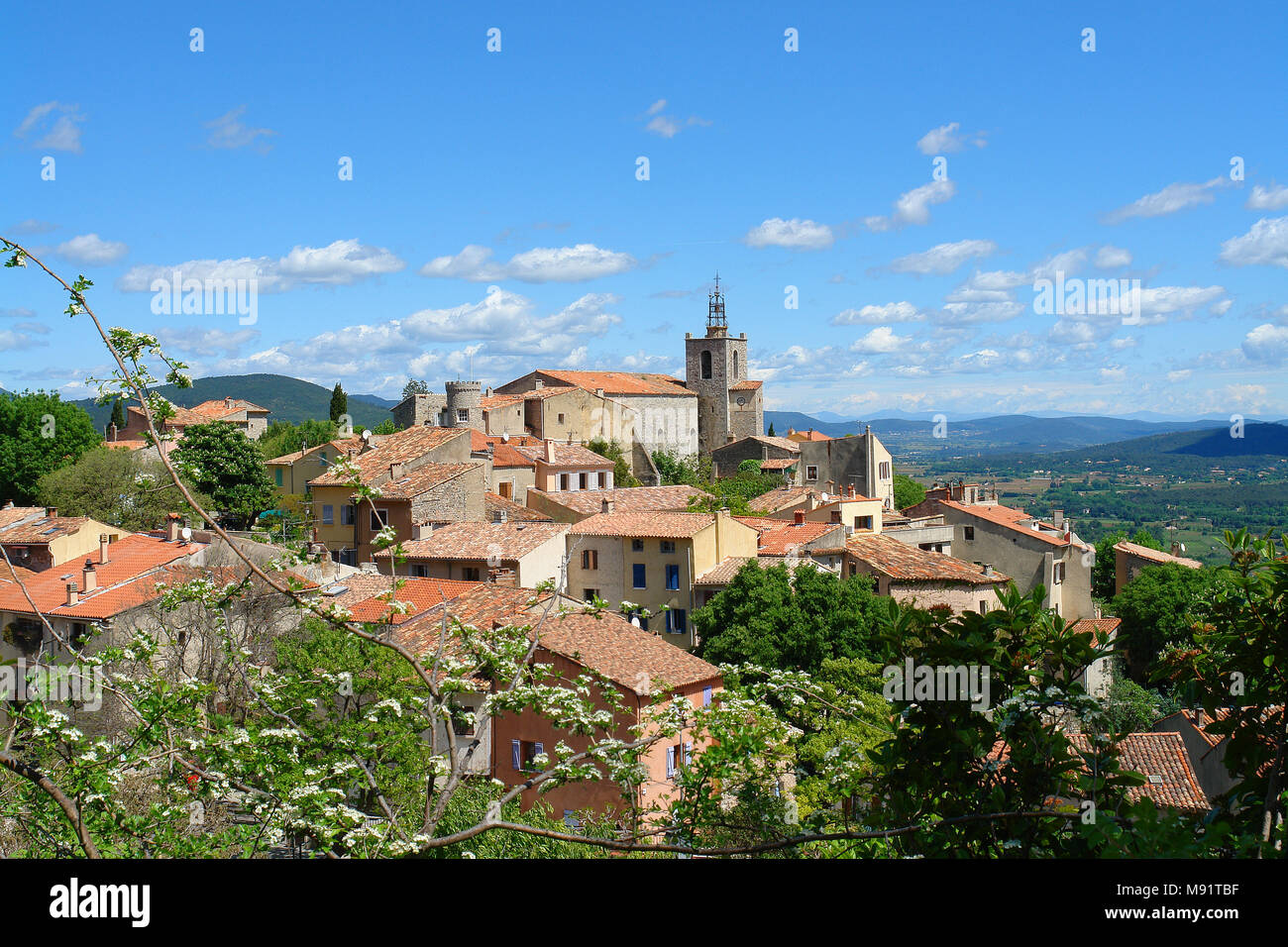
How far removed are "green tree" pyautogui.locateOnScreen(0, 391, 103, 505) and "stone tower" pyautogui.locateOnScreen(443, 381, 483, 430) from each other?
1945 centimetres

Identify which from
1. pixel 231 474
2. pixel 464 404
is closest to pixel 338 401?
pixel 464 404

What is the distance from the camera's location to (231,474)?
4744cm

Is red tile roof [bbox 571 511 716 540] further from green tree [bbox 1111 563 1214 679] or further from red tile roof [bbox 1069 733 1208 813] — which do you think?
green tree [bbox 1111 563 1214 679]

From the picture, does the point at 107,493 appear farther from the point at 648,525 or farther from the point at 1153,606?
the point at 1153,606

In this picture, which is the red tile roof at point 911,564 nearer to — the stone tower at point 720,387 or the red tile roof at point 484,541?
the red tile roof at point 484,541

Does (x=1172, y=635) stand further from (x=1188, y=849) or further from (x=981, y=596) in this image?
(x=1188, y=849)

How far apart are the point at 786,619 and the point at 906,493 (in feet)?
157

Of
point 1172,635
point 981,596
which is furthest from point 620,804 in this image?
point 1172,635

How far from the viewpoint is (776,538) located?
128 ft

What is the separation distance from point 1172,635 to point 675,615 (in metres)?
19.6

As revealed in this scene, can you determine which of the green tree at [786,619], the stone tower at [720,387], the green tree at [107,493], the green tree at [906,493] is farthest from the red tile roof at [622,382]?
the green tree at [786,619]

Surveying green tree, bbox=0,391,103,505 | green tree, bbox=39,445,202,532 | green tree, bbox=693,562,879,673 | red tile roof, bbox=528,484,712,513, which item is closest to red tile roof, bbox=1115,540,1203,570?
red tile roof, bbox=528,484,712,513

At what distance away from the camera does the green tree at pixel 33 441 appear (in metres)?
53.7

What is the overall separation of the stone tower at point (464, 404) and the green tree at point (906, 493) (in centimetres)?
3129
